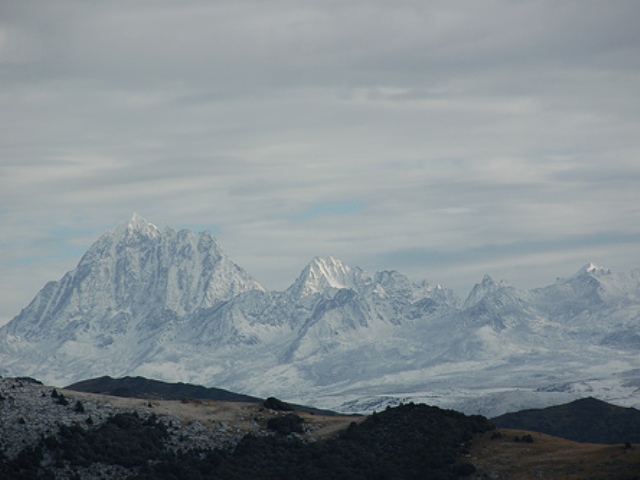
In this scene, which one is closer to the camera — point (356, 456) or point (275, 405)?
point (356, 456)

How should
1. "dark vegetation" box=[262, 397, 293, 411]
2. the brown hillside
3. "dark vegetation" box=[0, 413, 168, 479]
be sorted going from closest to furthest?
"dark vegetation" box=[0, 413, 168, 479]
the brown hillside
"dark vegetation" box=[262, 397, 293, 411]

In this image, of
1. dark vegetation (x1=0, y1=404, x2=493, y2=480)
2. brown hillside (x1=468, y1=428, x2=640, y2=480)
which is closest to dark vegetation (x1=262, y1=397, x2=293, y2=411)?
dark vegetation (x1=0, y1=404, x2=493, y2=480)

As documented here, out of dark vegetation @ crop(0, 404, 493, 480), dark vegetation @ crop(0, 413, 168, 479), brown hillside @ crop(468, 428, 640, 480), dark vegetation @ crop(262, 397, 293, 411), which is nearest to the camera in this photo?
dark vegetation @ crop(0, 413, 168, 479)

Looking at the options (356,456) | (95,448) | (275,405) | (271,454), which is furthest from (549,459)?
(95,448)

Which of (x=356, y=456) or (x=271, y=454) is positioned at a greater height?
(x=271, y=454)

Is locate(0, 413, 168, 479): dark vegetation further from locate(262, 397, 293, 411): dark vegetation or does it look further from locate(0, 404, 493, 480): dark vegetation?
locate(262, 397, 293, 411): dark vegetation

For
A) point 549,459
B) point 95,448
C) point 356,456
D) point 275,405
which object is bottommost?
point 549,459

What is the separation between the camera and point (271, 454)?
170m

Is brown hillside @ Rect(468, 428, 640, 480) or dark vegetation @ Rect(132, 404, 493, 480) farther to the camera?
dark vegetation @ Rect(132, 404, 493, 480)

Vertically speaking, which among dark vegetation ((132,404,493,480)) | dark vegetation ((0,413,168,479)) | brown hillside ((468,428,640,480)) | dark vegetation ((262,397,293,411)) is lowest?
brown hillside ((468,428,640,480))

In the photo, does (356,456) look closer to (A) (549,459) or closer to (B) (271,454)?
(B) (271,454)

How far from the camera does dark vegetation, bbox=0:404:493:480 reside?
158m

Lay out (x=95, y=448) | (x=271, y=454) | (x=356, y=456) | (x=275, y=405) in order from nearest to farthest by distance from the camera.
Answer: (x=95, y=448)
(x=271, y=454)
(x=356, y=456)
(x=275, y=405)

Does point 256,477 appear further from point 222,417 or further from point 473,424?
point 473,424
